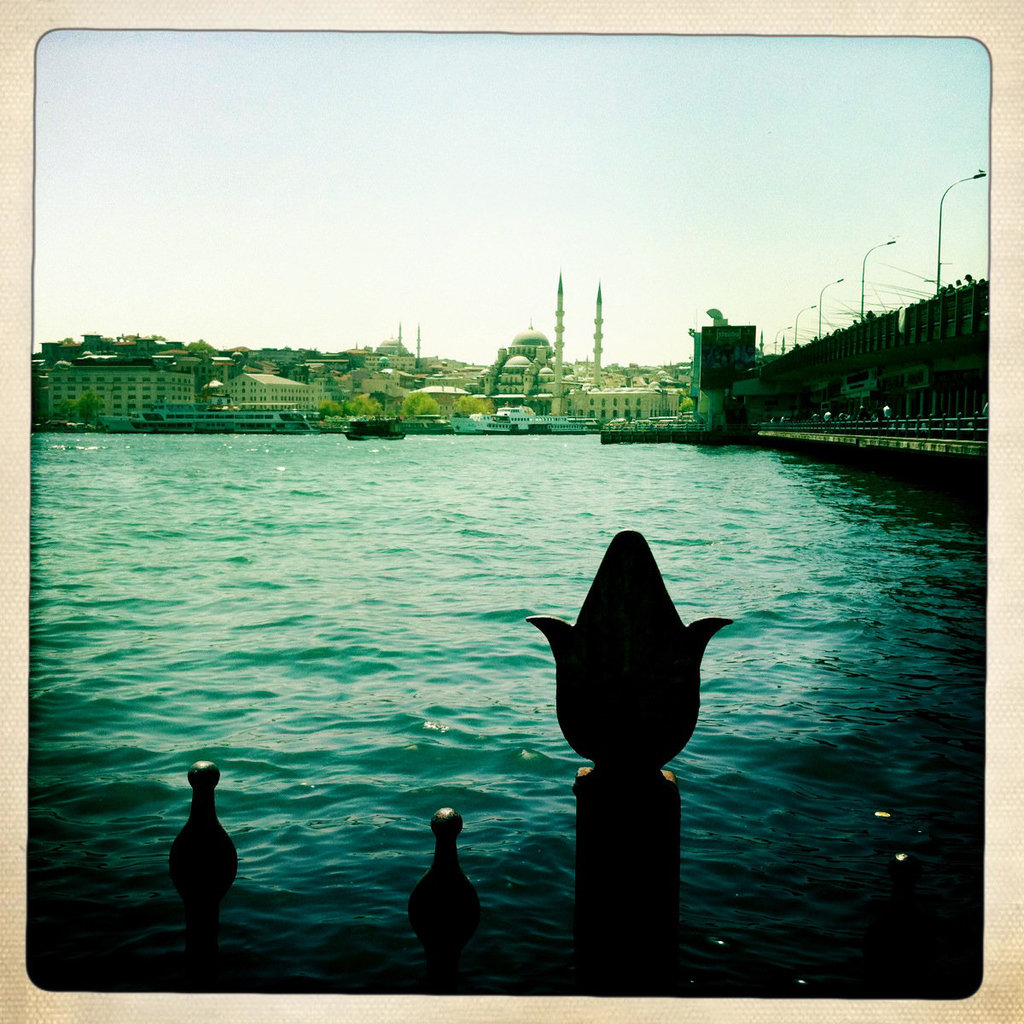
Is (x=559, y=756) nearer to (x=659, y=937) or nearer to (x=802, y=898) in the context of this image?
(x=802, y=898)

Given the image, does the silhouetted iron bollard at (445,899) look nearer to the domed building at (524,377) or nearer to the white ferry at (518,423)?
the domed building at (524,377)

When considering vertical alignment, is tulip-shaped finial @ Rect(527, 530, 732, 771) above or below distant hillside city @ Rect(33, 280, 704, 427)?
below

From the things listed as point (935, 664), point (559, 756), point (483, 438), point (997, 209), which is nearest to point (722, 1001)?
point (997, 209)

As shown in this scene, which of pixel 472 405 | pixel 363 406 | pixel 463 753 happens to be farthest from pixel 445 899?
pixel 472 405

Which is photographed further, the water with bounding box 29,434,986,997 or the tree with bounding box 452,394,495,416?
the tree with bounding box 452,394,495,416

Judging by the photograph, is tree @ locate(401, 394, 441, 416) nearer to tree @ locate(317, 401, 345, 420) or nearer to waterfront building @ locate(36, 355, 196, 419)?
tree @ locate(317, 401, 345, 420)

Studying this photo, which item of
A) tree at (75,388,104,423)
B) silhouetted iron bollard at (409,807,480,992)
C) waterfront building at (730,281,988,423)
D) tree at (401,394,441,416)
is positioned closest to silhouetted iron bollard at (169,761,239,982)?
silhouetted iron bollard at (409,807,480,992)

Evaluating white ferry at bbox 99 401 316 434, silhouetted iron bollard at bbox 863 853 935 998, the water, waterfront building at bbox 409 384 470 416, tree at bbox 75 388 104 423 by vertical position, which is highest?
waterfront building at bbox 409 384 470 416

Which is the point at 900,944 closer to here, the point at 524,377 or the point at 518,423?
the point at 524,377

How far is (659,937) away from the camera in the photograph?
54.7 inches

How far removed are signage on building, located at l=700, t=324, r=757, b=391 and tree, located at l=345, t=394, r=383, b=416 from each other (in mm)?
11669

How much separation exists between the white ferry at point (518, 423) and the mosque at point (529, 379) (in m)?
0.41

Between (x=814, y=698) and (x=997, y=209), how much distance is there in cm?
333

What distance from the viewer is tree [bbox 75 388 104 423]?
5.21 meters
